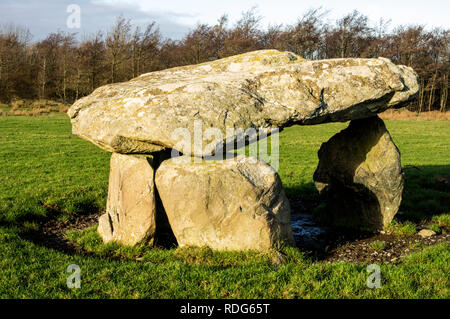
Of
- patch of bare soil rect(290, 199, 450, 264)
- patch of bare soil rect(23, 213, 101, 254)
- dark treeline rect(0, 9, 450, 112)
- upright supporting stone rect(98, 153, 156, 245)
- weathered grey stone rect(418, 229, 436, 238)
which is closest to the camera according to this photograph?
upright supporting stone rect(98, 153, 156, 245)

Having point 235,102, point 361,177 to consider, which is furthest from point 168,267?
point 361,177

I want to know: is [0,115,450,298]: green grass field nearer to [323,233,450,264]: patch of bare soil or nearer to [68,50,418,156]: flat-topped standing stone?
[323,233,450,264]: patch of bare soil

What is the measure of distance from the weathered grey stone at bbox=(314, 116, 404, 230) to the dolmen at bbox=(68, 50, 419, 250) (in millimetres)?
1090

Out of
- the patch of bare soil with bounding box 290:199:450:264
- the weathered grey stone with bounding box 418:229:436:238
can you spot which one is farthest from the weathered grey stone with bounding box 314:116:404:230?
the weathered grey stone with bounding box 418:229:436:238

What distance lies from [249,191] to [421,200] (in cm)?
598

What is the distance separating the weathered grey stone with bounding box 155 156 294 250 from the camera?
5.83m

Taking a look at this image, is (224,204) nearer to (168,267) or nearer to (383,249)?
(168,267)

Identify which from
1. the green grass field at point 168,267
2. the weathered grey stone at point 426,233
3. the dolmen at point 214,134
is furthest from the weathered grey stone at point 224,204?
the weathered grey stone at point 426,233

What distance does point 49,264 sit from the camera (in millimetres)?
5543

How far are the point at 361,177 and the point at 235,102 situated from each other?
3.59 m

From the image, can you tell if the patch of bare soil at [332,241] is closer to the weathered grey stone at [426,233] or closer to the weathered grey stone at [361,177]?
the weathered grey stone at [426,233]

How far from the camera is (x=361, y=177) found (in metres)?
Result: 7.89
